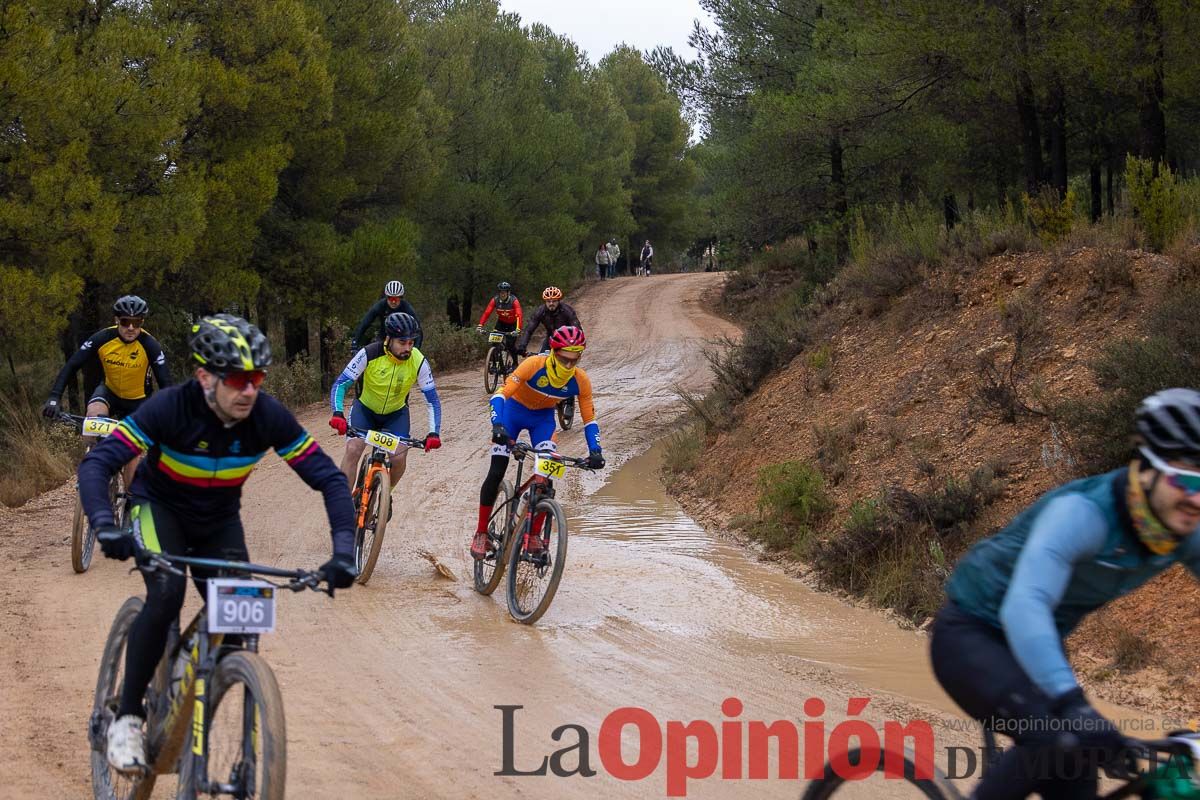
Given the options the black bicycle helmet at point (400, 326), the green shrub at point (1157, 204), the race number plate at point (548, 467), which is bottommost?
the race number plate at point (548, 467)

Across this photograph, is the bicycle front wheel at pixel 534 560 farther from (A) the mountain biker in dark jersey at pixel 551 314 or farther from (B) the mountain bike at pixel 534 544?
(A) the mountain biker in dark jersey at pixel 551 314

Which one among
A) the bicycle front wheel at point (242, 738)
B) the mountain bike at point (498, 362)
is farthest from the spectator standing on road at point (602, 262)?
the bicycle front wheel at point (242, 738)

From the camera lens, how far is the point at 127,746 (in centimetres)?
452

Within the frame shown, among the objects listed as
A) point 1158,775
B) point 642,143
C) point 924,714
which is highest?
point 642,143

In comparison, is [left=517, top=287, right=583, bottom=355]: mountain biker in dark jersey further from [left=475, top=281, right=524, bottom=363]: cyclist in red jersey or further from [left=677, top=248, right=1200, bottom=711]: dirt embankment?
[left=677, top=248, right=1200, bottom=711]: dirt embankment

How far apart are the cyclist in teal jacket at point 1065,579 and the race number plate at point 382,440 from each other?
23.9 feet

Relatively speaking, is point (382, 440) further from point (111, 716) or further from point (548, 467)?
point (111, 716)

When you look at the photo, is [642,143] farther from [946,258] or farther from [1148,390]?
[1148,390]

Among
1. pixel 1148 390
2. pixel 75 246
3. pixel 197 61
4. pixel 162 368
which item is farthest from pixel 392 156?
pixel 1148 390

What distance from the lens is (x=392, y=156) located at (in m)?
27.6

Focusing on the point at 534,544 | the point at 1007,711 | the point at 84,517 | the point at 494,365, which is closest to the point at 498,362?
the point at 494,365

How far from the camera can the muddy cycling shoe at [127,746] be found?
4469 millimetres

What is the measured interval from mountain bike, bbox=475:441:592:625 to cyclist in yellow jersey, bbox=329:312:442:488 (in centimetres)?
130

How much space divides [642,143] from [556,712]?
57.9 m
